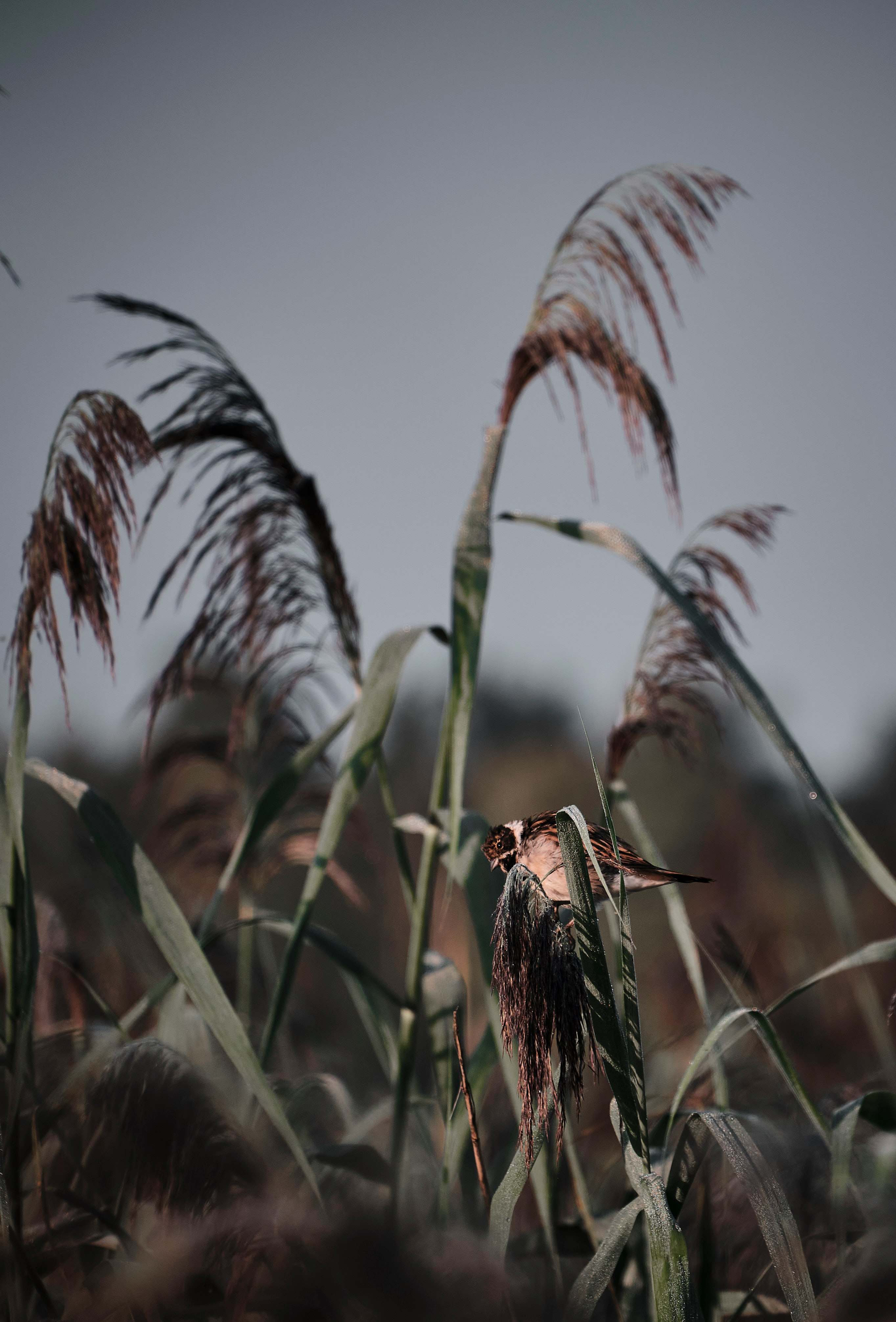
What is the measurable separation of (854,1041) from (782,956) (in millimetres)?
343

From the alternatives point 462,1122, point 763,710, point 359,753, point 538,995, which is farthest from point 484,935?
point 538,995

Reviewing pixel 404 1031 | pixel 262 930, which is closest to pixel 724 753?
pixel 262 930

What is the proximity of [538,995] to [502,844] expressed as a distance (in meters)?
0.11

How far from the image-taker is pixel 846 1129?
760 millimetres

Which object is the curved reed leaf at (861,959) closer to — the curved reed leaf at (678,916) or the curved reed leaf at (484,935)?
the curved reed leaf at (678,916)

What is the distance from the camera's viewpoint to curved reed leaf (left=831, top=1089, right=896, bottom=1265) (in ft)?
2.46

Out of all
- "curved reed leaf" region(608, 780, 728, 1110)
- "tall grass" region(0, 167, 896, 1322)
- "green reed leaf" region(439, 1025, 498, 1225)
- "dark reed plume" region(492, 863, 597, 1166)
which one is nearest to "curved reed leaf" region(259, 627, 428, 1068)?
"tall grass" region(0, 167, 896, 1322)

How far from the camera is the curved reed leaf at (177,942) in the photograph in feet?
2.81

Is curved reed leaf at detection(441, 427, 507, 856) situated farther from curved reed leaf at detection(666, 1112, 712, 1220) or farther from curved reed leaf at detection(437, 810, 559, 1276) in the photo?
curved reed leaf at detection(666, 1112, 712, 1220)

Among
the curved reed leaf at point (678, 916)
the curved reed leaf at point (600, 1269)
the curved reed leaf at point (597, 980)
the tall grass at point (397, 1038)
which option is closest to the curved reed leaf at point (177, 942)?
the tall grass at point (397, 1038)

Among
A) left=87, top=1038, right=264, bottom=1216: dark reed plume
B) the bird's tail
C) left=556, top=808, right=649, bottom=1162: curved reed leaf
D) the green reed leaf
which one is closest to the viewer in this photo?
the bird's tail

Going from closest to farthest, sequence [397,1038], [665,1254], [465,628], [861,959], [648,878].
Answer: [648,878] < [665,1254] < [861,959] < [465,628] < [397,1038]

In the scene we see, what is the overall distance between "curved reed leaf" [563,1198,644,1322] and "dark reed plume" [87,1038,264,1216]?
0.32 meters

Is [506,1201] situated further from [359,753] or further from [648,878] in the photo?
[359,753]
